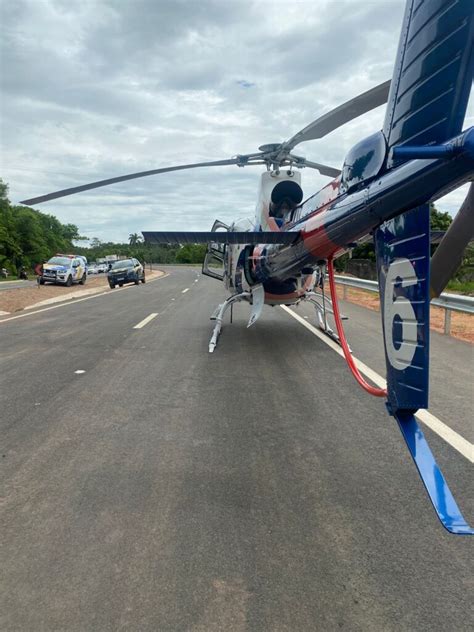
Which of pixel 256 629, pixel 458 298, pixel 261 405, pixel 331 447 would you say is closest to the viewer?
pixel 256 629

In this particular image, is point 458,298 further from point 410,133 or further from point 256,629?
point 256,629

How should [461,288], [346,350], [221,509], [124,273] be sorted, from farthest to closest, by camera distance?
[124,273] → [461,288] → [346,350] → [221,509]

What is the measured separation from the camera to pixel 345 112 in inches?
197

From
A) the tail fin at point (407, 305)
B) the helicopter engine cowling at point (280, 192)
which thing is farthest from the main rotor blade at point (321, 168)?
the tail fin at point (407, 305)

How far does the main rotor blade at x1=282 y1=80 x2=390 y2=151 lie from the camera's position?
4.33m

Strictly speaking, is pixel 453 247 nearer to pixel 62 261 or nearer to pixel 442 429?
pixel 442 429

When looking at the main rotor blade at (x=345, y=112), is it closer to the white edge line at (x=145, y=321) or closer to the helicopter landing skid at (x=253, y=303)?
the helicopter landing skid at (x=253, y=303)

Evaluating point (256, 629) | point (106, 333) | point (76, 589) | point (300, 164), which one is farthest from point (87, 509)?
point (106, 333)

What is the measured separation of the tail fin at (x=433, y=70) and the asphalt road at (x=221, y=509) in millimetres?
2374

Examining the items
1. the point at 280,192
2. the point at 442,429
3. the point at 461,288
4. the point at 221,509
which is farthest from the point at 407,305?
the point at 461,288

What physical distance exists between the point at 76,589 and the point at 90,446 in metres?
1.97

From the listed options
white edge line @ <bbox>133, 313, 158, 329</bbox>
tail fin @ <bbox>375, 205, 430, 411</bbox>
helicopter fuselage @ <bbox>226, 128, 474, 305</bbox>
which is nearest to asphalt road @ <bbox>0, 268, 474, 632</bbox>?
tail fin @ <bbox>375, 205, 430, 411</bbox>

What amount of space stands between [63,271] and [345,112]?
2775cm

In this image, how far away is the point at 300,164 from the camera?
8.58 m
